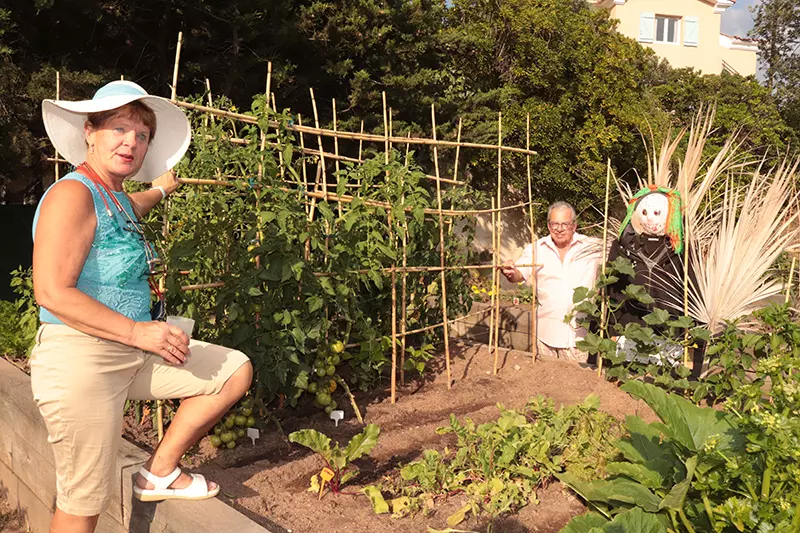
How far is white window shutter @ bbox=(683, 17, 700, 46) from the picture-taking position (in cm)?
2244

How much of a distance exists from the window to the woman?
23821 millimetres

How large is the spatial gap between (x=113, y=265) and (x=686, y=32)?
79.3 ft

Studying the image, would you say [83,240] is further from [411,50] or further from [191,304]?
[411,50]

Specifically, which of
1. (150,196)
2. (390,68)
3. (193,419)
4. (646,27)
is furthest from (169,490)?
(646,27)

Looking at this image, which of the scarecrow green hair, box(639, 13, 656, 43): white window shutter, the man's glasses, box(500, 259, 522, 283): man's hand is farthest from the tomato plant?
box(639, 13, 656, 43): white window shutter

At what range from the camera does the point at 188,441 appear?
234 centimetres

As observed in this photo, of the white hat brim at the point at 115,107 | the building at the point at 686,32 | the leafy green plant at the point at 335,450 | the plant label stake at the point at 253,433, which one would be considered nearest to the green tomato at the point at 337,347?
the plant label stake at the point at 253,433

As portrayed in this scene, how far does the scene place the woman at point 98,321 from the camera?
1887 mm

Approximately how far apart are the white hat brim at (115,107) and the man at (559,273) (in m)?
2.76

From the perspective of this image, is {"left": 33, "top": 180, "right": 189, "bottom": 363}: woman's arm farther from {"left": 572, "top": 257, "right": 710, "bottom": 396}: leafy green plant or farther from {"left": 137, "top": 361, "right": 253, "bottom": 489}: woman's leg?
{"left": 572, "top": 257, "right": 710, "bottom": 396}: leafy green plant

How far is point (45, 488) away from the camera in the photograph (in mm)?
3232

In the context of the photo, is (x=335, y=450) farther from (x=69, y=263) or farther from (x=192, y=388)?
(x=69, y=263)

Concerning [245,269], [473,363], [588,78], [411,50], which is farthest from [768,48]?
[245,269]

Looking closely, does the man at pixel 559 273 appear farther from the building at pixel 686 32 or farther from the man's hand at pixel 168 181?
the building at pixel 686 32
